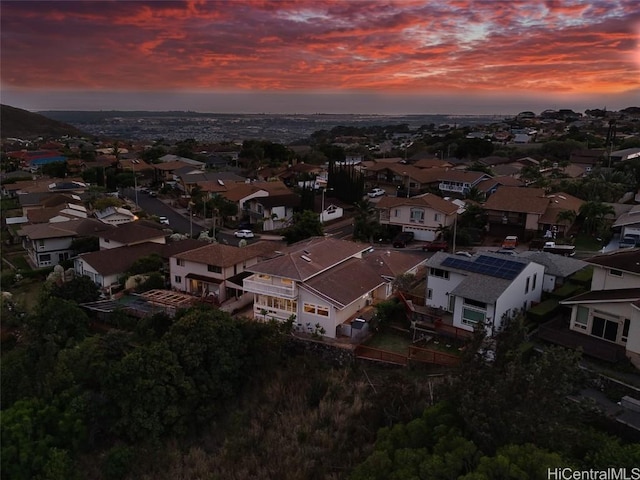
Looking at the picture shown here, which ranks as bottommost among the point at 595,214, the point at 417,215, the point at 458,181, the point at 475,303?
the point at 475,303

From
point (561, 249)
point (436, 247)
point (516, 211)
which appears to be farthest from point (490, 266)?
point (516, 211)

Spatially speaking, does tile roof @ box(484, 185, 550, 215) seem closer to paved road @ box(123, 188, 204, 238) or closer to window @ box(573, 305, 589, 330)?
window @ box(573, 305, 589, 330)

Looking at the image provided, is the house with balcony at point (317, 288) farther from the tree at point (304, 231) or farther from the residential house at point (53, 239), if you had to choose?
the residential house at point (53, 239)

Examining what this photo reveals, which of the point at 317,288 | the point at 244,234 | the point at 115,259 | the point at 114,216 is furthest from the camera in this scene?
the point at 114,216

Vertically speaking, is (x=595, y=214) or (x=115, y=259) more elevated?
(x=595, y=214)

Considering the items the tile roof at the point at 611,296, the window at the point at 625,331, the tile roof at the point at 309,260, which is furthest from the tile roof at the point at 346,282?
the window at the point at 625,331

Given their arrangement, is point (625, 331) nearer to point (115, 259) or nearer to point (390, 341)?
point (390, 341)

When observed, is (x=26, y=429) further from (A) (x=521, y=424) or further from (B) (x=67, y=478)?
(A) (x=521, y=424)
